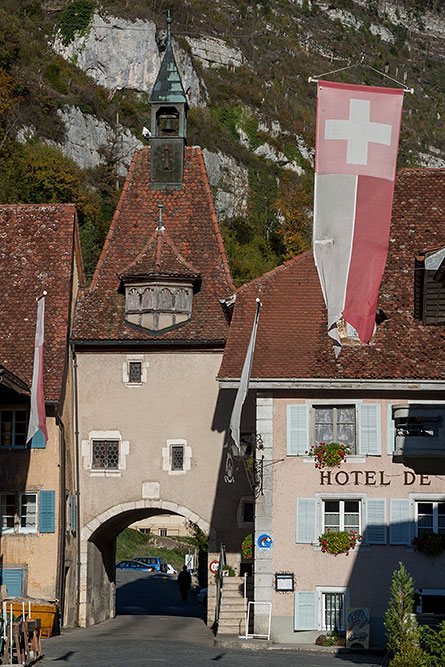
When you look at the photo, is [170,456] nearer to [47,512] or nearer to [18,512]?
[47,512]

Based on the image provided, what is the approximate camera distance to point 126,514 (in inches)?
1345

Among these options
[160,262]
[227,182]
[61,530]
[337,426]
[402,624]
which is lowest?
[402,624]

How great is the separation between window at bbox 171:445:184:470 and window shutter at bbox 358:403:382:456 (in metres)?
5.94

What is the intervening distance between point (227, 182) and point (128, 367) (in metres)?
78.7

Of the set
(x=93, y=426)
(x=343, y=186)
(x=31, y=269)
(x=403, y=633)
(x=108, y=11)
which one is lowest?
(x=403, y=633)

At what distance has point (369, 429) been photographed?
29.2 meters

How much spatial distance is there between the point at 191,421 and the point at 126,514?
3.13 metres

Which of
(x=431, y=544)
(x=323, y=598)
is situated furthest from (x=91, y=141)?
(x=431, y=544)

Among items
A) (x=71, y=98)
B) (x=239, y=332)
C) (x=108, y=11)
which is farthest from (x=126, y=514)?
(x=108, y=11)

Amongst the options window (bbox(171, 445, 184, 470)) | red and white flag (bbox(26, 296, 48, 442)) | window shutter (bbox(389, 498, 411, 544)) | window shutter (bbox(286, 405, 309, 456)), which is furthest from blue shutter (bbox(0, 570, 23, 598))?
window shutter (bbox(389, 498, 411, 544))

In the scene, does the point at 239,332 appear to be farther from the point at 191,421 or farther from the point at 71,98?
the point at 71,98

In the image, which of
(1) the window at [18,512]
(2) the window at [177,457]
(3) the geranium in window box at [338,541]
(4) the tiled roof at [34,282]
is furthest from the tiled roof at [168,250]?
(3) the geranium in window box at [338,541]

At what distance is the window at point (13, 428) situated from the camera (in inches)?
1264

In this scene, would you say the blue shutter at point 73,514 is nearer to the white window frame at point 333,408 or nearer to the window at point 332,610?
the white window frame at point 333,408
